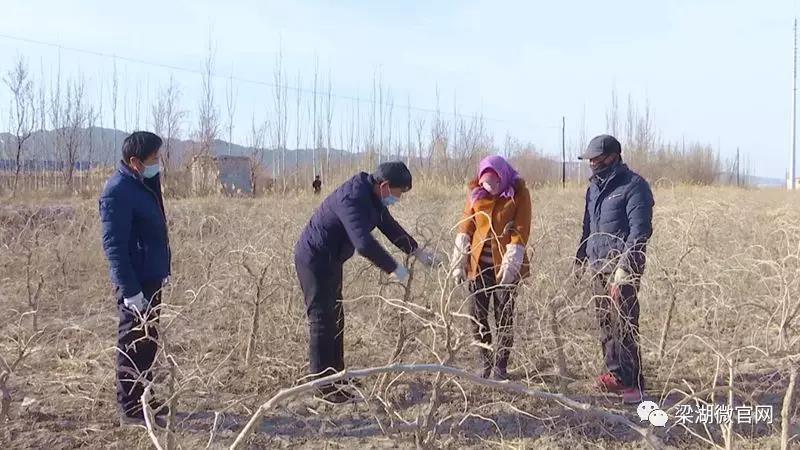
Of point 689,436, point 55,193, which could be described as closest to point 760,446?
point 689,436

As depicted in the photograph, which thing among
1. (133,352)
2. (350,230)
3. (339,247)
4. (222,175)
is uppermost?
(222,175)

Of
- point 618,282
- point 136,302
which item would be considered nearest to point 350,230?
point 136,302

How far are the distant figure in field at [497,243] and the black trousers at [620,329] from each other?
1.45ft

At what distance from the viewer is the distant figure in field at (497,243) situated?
3295 millimetres

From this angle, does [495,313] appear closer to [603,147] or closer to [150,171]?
[603,147]

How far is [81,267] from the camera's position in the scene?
22.2 feet

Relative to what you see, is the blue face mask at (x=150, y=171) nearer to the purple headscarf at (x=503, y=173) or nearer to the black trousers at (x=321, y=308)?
the black trousers at (x=321, y=308)

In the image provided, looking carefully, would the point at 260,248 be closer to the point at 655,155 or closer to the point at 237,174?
the point at 237,174

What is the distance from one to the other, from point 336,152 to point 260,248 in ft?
51.8

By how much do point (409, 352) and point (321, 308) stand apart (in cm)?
65

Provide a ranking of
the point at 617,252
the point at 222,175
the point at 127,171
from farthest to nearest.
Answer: the point at 222,175 < the point at 617,252 < the point at 127,171

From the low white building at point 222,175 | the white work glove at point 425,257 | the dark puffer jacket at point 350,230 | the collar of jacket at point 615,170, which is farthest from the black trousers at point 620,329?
the low white building at point 222,175

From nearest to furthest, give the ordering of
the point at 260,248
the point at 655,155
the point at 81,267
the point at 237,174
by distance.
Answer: the point at 260,248, the point at 81,267, the point at 237,174, the point at 655,155

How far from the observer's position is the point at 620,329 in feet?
10.7
